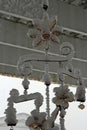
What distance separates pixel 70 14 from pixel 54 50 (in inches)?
54.0

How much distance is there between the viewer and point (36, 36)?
137 cm

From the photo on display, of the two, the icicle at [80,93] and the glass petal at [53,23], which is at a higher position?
the glass petal at [53,23]

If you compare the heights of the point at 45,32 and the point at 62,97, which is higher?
the point at 45,32

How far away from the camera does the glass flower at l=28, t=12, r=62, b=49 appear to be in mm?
1344

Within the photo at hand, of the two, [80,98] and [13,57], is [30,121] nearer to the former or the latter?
[80,98]

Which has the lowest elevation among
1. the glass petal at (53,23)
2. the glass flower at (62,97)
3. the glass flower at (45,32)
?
the glass flower at (62,97)

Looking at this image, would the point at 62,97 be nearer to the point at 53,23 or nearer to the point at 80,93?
the point at 80,93

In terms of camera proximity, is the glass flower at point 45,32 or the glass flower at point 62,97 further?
the glass flower at point 45,32

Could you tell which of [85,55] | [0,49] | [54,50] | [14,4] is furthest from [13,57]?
[14,4]

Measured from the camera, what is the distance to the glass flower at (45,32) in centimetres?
134

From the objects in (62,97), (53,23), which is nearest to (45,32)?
(53,23)

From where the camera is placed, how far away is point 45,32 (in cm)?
134

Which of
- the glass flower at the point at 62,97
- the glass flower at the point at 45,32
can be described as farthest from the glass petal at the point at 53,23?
the glass flower at the point at 62,97

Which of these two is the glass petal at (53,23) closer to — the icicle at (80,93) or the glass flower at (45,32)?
the glass flower at (45,32)
